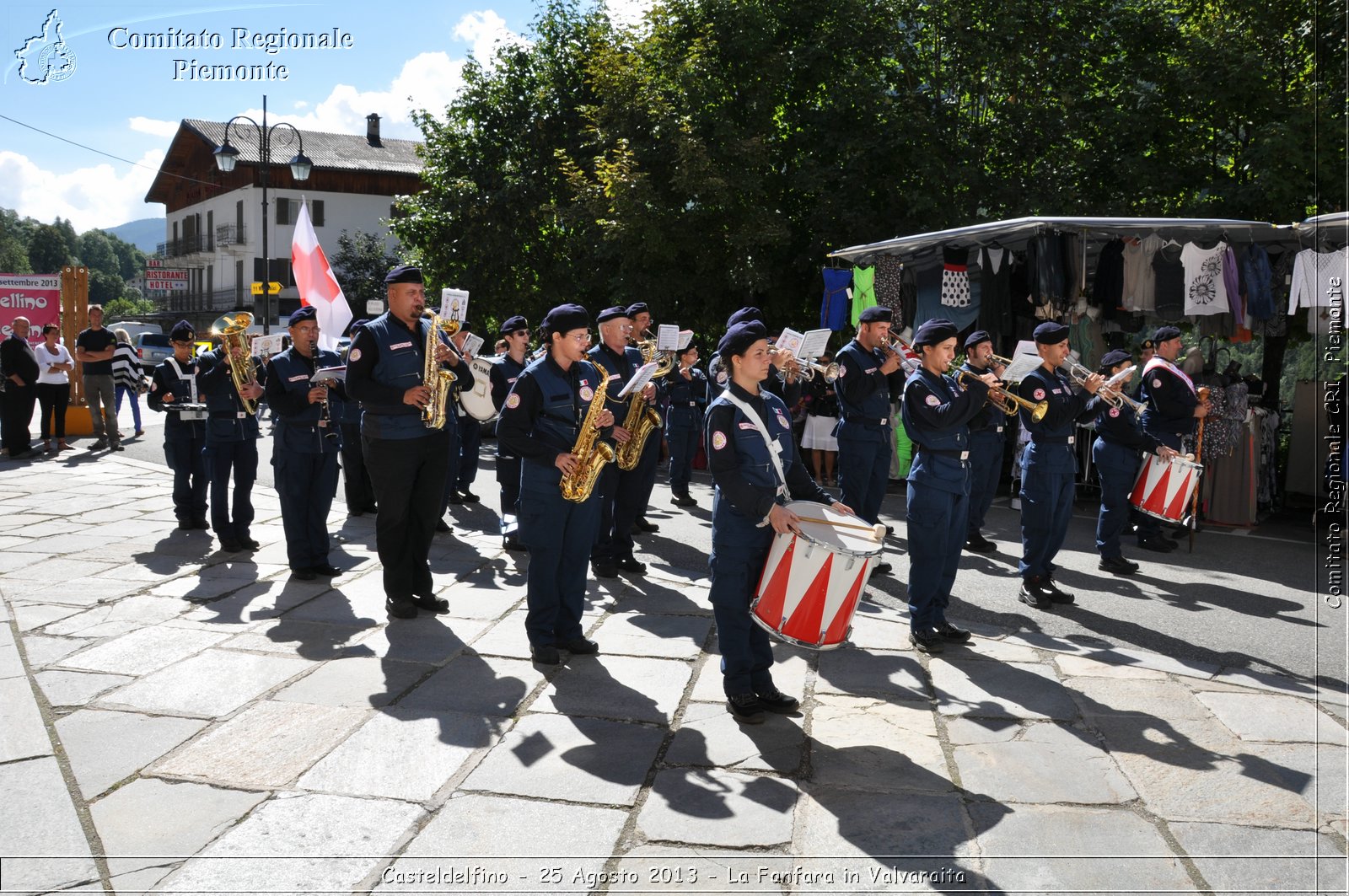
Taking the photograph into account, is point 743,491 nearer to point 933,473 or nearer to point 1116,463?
point 933,473

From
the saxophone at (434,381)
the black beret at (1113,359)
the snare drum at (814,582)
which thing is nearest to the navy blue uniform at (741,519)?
the snare drum at (814,582)

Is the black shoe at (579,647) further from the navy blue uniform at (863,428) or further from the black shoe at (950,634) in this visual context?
the navy blue uniform at (863,428)

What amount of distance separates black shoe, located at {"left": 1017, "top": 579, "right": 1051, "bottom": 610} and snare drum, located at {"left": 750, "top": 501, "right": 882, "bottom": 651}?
123 inches

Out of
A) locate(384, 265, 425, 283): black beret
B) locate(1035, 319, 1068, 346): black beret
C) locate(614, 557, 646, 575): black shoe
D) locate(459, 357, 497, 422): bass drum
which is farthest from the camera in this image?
locate(459, 357, 497, 422): bass drum

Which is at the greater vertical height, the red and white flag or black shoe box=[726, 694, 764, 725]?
the red and white flag

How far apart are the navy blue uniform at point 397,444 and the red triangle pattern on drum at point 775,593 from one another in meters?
2.71

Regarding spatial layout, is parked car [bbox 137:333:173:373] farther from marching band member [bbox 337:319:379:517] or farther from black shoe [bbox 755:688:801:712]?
black shoe [bbox 755:688:801:712]

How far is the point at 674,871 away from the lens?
11.4ft

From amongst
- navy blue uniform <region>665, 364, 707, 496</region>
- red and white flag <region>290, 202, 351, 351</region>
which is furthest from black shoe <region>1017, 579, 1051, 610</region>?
red and white flag <region>290, 202, 351, 351</region>

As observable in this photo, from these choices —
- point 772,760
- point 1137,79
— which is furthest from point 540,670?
point 1137,79

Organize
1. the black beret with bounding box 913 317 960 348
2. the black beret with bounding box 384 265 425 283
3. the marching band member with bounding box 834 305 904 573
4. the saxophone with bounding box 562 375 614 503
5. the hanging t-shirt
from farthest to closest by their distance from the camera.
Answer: the hanging t-shirt, the marching band member with bounding box 834 305 904 573, the black beret with bounding box 384 265 425 283, the black beret with bounding box 913 317 960 348, the saxophone with bounding box 562 375 614 503

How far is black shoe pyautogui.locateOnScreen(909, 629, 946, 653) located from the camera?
6.06m

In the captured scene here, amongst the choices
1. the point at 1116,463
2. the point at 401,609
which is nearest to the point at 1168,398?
the point at 1116,463

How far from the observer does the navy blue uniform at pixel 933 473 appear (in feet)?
19.3
